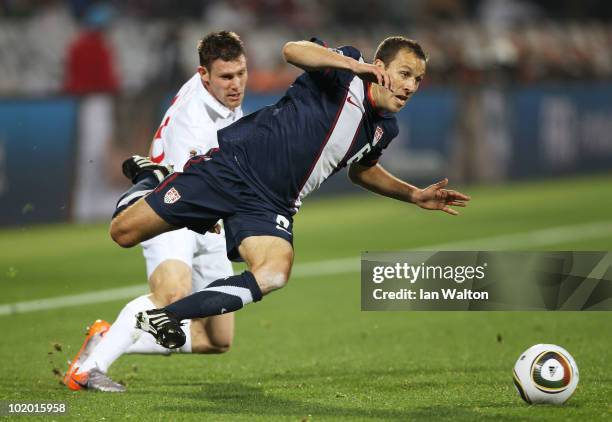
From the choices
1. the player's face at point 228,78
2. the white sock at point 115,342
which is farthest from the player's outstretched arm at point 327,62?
the white sock at point 115,342

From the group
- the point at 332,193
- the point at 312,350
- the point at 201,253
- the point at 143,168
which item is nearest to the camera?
the point at 143,168

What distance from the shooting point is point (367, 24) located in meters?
20.2

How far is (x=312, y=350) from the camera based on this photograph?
8.65 m

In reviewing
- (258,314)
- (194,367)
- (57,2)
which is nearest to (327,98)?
(194,367)

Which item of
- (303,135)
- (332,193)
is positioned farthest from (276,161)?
(332,193)

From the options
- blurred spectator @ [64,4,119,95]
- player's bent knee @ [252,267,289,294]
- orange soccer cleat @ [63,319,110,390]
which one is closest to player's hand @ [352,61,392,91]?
player's bent knee @ [252,267,289,294]

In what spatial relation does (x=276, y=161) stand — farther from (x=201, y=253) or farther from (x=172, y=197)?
(x=201, y=253)

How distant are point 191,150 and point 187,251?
64cm

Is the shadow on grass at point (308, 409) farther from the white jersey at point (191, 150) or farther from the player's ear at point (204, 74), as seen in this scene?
the player's ear at point (204, 74)

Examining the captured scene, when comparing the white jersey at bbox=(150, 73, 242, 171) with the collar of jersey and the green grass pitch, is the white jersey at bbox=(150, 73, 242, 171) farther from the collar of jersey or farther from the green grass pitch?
the green grass pitch

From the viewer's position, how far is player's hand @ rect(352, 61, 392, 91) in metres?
5.80

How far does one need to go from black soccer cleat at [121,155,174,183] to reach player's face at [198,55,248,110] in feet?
2.37

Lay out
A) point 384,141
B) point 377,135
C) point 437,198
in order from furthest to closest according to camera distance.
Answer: point 437,198, point 384,141, point 377,135

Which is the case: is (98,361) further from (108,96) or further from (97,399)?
(108,96)
